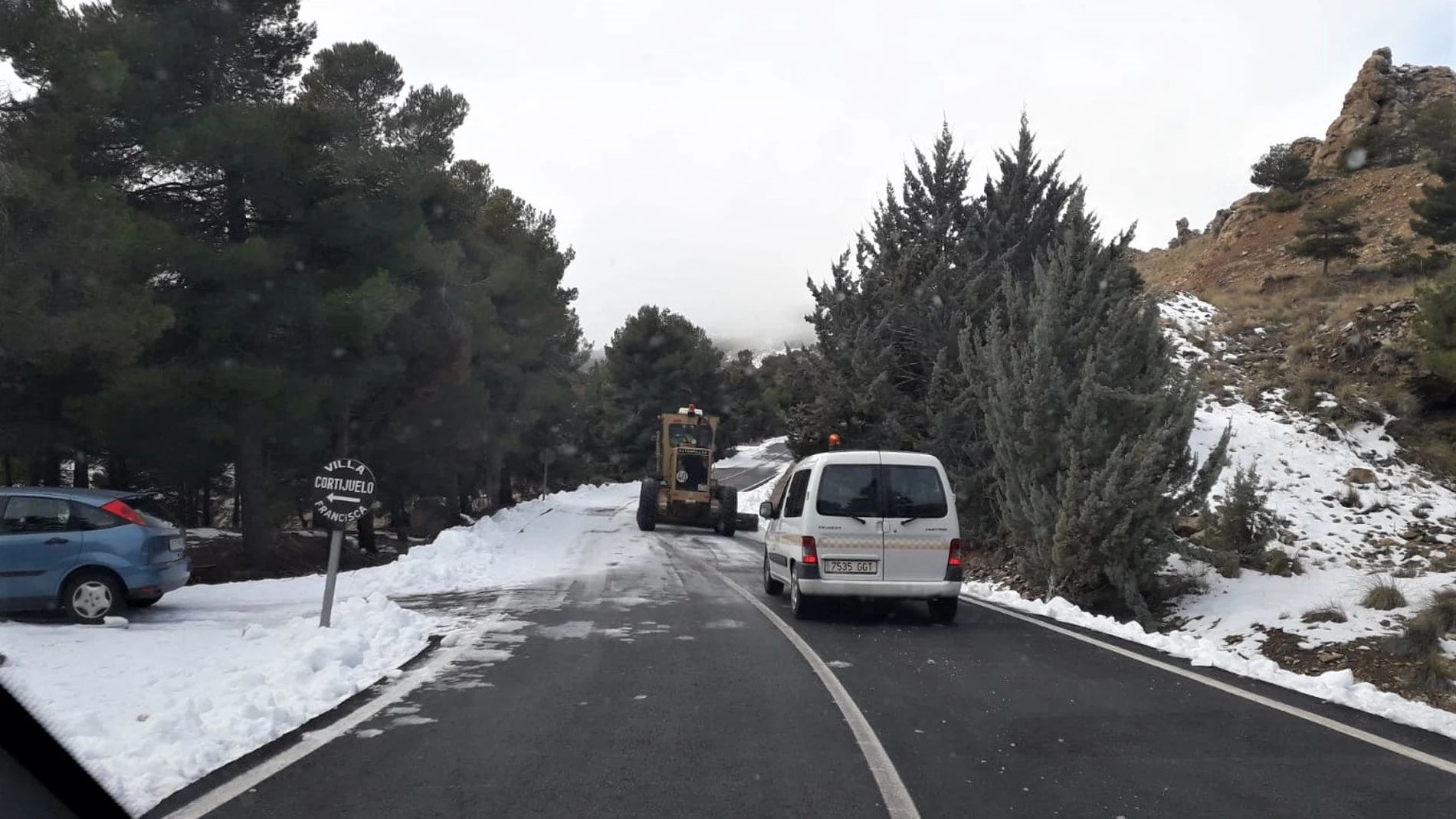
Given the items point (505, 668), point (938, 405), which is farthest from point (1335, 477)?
point (505, 668)

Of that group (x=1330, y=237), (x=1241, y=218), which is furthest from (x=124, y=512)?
(x=1241, y=218)

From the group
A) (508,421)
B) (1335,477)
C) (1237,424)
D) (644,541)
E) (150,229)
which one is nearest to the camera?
(150,229)

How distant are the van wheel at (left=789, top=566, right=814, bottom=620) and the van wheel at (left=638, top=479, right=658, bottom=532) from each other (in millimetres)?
16833

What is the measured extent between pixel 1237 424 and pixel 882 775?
59.0 feet

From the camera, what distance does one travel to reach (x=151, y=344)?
1686 centimetres

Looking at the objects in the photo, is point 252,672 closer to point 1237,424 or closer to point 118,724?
point 118,724

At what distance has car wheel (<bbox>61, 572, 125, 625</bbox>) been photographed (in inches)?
416

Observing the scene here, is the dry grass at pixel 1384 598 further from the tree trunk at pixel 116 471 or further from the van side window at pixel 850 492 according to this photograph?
the tree trunk at pixel 116 471

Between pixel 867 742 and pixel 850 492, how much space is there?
556cm

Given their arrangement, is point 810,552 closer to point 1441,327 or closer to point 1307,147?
point 1441,327

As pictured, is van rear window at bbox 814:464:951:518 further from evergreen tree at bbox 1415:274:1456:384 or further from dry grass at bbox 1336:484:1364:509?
evergreen tree at bbox 1415:274:1456:384

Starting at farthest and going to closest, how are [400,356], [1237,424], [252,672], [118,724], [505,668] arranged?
[400,356]
[1237,424]
[505,668]
[252,672]
[118,724]

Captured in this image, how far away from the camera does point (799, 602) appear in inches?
459

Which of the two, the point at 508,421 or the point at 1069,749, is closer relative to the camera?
the point at 1069,749
